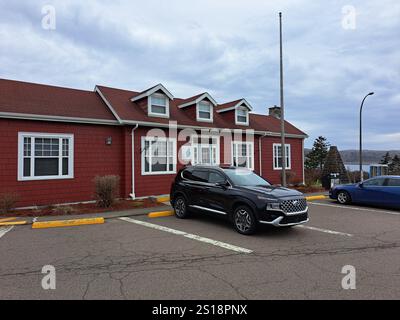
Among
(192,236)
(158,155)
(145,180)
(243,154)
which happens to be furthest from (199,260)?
(243,154)

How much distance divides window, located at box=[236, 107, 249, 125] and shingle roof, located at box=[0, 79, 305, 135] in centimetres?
119

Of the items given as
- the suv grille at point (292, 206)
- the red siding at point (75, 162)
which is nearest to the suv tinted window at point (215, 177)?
the suv grille at point (292, 206)

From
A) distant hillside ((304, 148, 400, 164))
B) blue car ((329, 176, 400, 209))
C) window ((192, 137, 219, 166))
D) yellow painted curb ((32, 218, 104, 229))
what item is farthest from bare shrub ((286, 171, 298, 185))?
distant hillside ((304, 148, 400, 164))

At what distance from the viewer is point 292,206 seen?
7.35m

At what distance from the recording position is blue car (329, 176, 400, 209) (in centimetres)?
1148

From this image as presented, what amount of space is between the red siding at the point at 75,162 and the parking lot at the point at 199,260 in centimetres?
402

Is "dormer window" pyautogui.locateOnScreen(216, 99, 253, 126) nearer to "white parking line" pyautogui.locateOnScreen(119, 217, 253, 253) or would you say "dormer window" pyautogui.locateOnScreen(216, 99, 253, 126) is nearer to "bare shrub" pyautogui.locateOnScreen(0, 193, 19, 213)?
"white parking line" pyautogui.locateOnScreen(119, 217, 253, 253)

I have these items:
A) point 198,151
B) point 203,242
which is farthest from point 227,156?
point 203,242

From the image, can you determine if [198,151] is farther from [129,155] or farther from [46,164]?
[46,164]

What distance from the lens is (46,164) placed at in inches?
477

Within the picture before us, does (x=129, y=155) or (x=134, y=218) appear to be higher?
(x=129, y=155)

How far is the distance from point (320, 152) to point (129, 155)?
3758cm

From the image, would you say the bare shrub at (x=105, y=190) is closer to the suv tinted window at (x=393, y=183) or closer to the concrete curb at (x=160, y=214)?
the concrete curb at (x=160, y=214)
